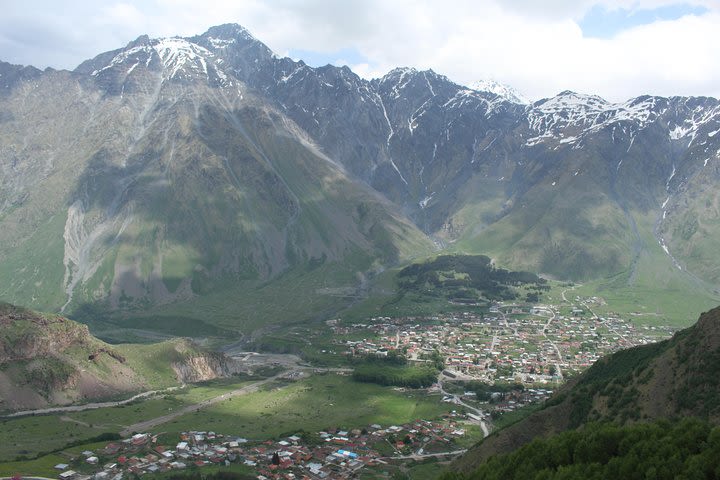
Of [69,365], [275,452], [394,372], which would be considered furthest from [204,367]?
[275,452]

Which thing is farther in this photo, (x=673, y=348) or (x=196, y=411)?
(x=196, y=411)

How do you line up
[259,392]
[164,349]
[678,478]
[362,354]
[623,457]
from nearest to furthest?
[678,478] → [623,457] → [259,392] → [164,349] → [362,354]

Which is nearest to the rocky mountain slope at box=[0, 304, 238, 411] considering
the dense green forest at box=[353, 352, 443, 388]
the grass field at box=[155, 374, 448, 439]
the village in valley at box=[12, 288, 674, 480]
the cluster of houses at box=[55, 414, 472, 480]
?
the grass field at box=[155, 374, 448, 439]

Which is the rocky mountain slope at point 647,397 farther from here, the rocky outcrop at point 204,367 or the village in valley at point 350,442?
the rocky outcrop at point 204,367

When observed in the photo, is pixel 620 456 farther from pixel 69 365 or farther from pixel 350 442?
pixel 69 365

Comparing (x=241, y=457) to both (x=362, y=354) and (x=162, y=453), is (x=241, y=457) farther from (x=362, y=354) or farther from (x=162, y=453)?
(x=362, y=354)

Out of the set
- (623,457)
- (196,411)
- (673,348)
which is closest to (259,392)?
(196,411)

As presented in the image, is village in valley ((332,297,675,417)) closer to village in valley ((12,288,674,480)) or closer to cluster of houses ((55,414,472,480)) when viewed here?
village in valley ((12,288,674,480))
